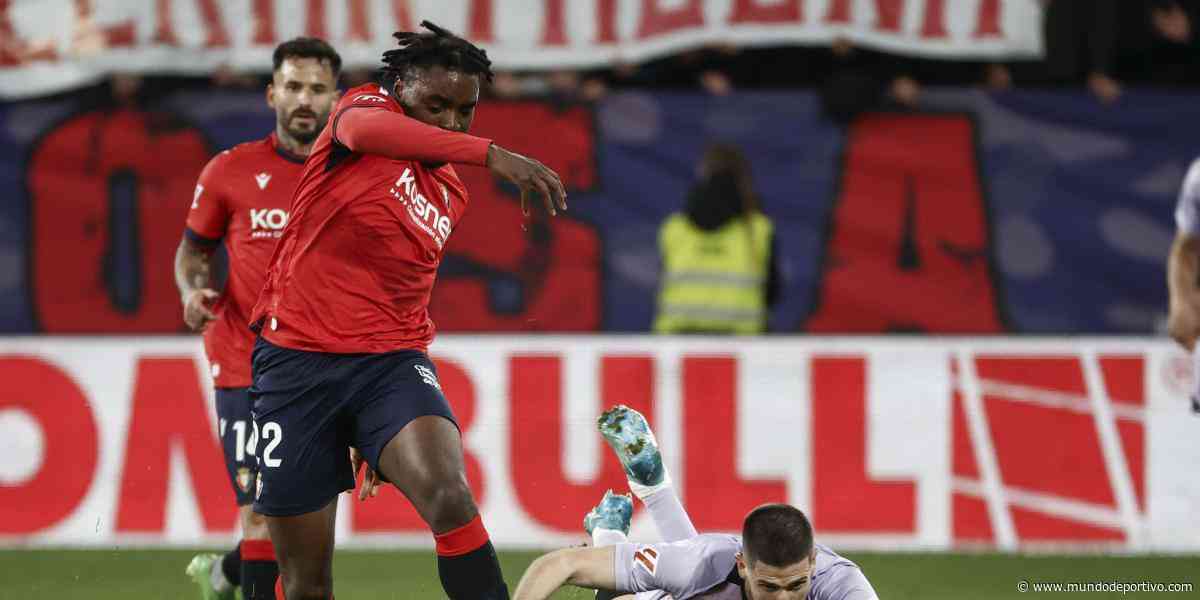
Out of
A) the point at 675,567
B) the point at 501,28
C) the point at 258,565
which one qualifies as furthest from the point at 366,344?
the point at 501,28

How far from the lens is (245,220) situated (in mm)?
6461

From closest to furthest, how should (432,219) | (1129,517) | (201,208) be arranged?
1. (432,219)
2. (201,208)
3. (1129,517)

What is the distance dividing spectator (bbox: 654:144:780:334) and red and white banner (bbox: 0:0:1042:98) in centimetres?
92

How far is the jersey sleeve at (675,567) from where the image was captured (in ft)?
18.1

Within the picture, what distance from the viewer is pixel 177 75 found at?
11.3m

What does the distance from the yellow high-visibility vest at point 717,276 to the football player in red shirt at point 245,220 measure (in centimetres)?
419

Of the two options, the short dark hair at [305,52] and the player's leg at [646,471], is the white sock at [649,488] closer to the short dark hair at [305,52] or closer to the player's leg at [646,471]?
the player's leg at [646,471]

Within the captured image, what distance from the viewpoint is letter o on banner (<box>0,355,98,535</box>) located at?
8914 millimetres

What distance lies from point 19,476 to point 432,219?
4490mm

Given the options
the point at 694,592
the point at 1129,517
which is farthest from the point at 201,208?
the point at 1129,517

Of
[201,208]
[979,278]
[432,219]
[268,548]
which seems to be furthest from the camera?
[979,278]

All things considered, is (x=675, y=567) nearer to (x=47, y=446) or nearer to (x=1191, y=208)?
(x=1191, y=208)

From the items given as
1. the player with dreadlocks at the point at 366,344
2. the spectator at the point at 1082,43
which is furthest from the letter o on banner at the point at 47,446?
the spectator at the point at 1082,43

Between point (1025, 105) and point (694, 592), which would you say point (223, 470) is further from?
point (1025, 105)
